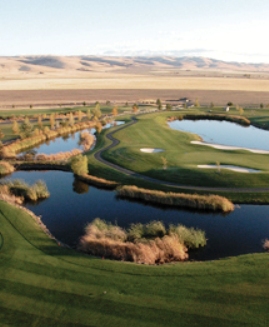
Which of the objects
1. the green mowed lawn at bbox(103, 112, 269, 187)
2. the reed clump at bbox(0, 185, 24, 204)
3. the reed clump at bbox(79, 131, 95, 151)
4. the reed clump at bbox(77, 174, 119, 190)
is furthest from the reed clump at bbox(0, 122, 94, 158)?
the reed clump at bbox(77, 174, 119, 190)

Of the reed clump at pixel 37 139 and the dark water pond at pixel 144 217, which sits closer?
the dark water pond at pixel 144 217

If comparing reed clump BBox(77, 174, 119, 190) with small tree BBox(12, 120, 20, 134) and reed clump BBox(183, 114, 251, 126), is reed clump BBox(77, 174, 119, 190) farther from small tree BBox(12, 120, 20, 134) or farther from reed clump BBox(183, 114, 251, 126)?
reed clump BBox(183, 114, 251, 126)

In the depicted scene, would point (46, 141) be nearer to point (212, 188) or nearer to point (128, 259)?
point (212, 188)

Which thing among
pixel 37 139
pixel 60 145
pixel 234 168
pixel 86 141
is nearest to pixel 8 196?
pixel 86 141

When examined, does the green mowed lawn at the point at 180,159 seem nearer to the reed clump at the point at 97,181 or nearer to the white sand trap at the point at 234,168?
the white sand trap at the point at 234,168

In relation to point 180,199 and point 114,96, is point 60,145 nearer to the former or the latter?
point 180,199

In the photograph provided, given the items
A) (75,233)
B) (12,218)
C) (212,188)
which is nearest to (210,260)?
(75,233)

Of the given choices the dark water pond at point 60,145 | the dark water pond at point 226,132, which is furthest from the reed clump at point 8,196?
the dark water pond at point 226,132
